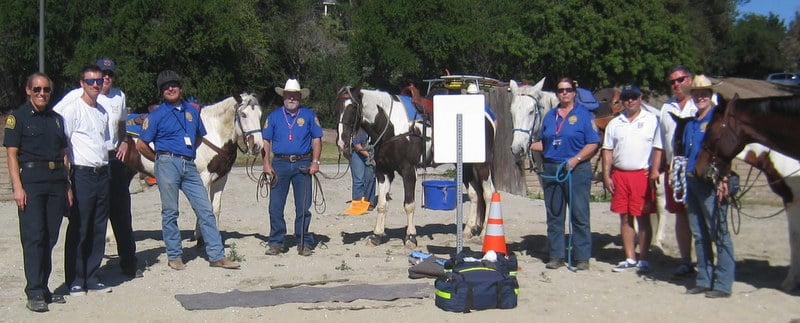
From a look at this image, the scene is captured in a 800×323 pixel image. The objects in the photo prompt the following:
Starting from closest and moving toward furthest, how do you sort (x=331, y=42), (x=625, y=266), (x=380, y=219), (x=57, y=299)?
(x=57, y=299) < (x=625, y=266) < (x=380, y=219) < (x=331, y=42)

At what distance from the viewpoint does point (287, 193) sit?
9414 mm

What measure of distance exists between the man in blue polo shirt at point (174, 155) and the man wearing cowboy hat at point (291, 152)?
39.2 inches

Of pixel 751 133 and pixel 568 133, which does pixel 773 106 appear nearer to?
pixel 751 133

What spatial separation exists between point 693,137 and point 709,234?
905 millimetres

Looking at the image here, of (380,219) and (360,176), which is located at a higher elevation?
(360,176)

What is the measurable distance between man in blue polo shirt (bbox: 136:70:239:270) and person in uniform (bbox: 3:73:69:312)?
1.60m

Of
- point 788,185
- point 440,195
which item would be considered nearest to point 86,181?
point 440,195

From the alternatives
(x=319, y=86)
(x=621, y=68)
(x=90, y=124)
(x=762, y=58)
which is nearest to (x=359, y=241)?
(x=90, y=124)

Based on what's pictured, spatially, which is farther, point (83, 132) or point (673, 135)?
point (673, 135)

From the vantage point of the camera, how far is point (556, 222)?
8688 millimetres

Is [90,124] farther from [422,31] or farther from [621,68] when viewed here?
[621,68]

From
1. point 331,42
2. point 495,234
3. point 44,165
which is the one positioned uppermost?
point 331,42

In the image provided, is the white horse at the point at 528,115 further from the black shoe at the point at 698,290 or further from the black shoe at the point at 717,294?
the black shoe at the point at 717,294

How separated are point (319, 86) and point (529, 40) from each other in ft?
38.1
